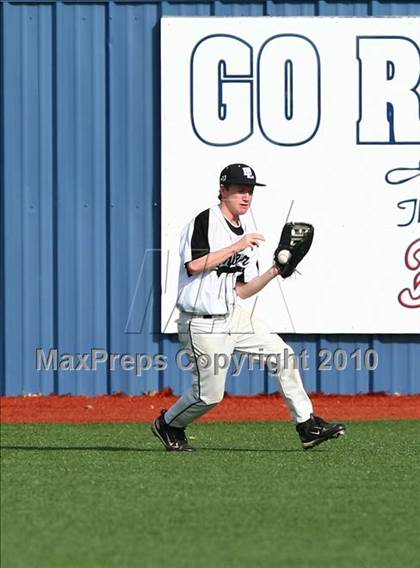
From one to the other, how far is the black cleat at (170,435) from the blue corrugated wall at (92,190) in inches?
208

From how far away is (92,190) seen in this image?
611 inches

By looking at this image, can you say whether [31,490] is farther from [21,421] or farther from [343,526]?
[21,421]

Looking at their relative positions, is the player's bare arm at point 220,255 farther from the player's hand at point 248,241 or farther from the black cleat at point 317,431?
the black cleat at point 317,431

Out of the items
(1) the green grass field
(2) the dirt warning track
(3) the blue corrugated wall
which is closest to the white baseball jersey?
(1) the green grass field

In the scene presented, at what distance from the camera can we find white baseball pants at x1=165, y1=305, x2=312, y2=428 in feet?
31.9

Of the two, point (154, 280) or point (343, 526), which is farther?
point (154, 280)

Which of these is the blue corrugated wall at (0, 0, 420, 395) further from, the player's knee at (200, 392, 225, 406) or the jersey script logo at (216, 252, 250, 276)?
the player's knee at (200, 392, 225, 406)

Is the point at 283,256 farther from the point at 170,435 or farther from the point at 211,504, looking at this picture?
the point at 211,504

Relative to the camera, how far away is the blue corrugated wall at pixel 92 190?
15453mm

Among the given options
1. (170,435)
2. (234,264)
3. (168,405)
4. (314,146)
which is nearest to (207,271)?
(234,264)

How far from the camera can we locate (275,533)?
6965mm

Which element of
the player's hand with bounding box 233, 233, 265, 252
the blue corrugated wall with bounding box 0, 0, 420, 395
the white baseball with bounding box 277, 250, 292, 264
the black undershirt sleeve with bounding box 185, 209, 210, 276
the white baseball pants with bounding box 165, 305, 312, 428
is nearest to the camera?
the player's hand with bounding box 233, 233, 265, 252

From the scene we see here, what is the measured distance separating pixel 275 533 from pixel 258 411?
24.2 ft

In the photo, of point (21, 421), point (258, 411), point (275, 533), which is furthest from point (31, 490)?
point (258, 411)
